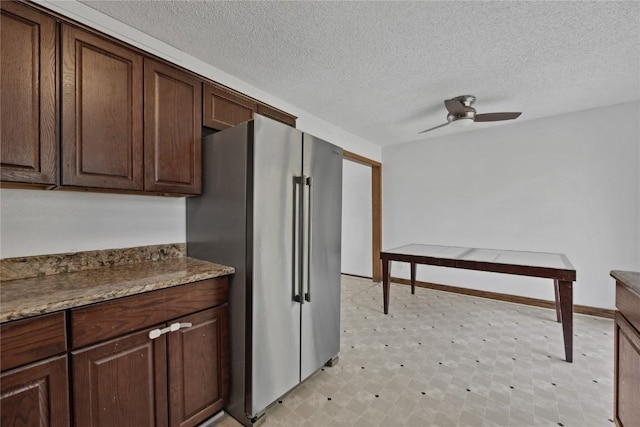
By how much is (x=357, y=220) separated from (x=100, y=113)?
429 centimetres

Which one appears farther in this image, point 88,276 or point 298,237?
point 298,237

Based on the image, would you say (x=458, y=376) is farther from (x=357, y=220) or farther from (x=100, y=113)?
(x=357, y=220)

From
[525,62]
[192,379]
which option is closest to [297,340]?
[192,379]

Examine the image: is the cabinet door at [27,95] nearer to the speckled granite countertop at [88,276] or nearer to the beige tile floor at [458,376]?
the speckled granite countertop at [88,276]

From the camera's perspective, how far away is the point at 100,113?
1.46 m

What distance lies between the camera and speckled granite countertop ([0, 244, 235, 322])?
3.44 ft

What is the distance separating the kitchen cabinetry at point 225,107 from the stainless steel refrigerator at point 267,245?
230 millimetres

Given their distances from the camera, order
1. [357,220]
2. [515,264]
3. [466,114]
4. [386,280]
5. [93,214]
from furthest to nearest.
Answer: [357,220]
[386,280]
[466,114]
[515,264]
[93,214]

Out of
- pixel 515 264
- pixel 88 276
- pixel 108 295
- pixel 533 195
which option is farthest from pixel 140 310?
pixel 533 195

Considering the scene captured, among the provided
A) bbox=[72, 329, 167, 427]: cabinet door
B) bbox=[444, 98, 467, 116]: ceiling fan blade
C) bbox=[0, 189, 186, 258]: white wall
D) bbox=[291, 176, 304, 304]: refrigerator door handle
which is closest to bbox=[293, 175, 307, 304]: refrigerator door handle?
bbox=[291, 176, 304, 304]: refrigerator door handle

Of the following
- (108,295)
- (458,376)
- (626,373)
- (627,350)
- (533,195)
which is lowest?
(458,376)

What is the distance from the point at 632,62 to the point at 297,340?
3292mm

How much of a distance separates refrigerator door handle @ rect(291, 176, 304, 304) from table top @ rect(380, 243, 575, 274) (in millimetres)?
1631

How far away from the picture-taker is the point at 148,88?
1.64 metres
